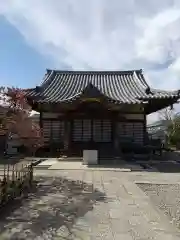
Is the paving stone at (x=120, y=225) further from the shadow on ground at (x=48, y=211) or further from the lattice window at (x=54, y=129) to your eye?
the lattice window at (x=54, y=129)

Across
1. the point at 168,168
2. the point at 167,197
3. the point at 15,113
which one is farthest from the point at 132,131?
the point at 15,113

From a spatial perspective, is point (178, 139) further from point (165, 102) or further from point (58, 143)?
point (58, 143)

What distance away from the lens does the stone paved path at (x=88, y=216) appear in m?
4.80

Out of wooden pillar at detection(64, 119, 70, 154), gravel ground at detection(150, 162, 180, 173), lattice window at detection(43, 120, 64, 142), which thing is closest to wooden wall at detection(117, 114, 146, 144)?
wooden pillar at detection(64, 119, 70, 154)

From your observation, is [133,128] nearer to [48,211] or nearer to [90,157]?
[90,157]

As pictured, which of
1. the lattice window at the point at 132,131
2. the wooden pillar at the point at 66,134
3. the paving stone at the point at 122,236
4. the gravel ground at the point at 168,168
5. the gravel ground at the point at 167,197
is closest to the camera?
the paving stone at the point at 122,236

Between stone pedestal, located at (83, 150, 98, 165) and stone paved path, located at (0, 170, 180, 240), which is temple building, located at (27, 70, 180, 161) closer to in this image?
stone pedestal, located at (83, 150, 98, 165)

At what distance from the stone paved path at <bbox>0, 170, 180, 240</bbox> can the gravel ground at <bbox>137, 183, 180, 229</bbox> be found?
0.21 m

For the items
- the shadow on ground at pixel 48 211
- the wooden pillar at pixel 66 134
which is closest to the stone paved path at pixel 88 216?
the shadow on ground at pixel 48 211

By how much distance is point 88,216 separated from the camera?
19.3 ft

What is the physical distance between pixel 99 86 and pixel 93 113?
5575 millimetres

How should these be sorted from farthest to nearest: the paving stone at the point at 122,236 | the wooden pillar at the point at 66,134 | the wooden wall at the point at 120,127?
1. the wooden wall at the point at 120,127
2. the wooden pillar at the point at 66,134
3. the paving stone at the point at 122,236

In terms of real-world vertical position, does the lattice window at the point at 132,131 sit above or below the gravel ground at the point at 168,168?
above

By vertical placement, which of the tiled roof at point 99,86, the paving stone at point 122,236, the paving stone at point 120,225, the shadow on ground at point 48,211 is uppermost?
the tiled roof at point 99,86
